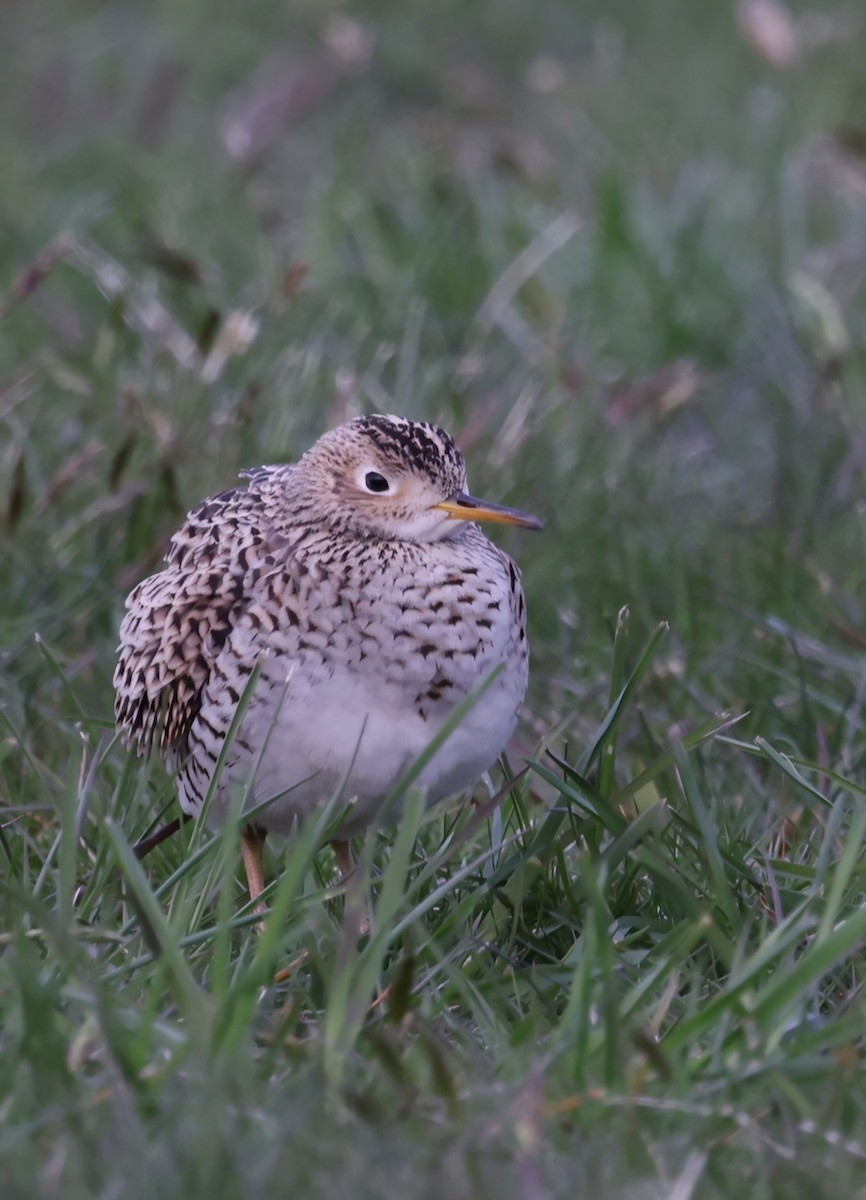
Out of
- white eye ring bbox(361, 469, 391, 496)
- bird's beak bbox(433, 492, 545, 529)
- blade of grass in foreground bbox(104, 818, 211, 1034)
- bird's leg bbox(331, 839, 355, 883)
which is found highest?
→ white eye ring bbox(361, 469, 391, 496)

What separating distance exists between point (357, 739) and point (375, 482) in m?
0.67

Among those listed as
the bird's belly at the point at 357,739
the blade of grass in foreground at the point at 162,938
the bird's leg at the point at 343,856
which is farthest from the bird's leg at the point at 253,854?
the blade of grass in foreground at the point at 162,938

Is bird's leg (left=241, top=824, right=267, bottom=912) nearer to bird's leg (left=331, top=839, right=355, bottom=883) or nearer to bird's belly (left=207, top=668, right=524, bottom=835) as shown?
bird's leg (left=331, top=839, right=355, bottom=883)

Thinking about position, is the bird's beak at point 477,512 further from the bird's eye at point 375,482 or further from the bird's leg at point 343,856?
the bird's leg at point 343,856

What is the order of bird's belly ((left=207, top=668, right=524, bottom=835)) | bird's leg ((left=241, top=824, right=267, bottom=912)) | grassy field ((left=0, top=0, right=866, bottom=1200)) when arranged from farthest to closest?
bird's leg ((left=241, top=824, right=267, bottom=912)), bird's belly ((left=207, top=668, right=524, bottom=835)), grassy field ((left=0, top=0, right=866, bottom=1200))

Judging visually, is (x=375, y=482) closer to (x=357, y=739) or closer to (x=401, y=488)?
(x=401, y=488)

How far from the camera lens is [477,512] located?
13.5ft

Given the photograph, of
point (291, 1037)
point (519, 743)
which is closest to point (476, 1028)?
point (291, 1037)

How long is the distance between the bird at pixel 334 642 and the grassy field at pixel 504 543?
0.50 ft

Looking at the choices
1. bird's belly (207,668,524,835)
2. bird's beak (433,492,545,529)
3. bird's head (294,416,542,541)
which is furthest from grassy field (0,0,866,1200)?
bird's head (294,416,542,541)

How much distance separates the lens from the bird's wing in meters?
4.11

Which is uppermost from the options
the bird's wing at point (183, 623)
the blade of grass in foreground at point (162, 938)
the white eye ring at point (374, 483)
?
the white eye ring at point (374, 483)

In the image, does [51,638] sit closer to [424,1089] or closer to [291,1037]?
[291,1037]

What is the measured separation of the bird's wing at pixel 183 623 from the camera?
4109mm
